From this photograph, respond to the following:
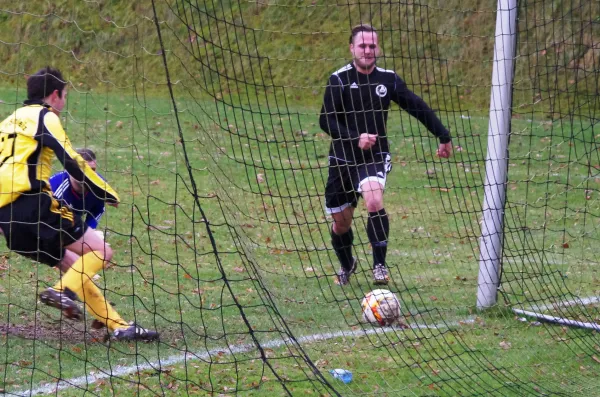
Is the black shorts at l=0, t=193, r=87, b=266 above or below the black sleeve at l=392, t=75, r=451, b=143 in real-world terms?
below

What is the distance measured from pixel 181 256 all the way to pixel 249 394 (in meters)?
3.48

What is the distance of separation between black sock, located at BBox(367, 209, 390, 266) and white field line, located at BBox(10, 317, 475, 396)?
0.93 m

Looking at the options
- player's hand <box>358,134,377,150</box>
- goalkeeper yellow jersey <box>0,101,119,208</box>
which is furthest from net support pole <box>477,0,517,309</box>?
goalkeeper yellow jersey <box>0,101,119,208</box>

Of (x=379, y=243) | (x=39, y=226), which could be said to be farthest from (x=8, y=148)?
(x=379, y=243)

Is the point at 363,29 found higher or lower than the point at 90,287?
higher

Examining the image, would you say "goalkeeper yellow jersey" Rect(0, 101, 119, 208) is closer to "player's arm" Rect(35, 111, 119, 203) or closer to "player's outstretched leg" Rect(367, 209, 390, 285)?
"player's arm" Rect(35, 111, 119, 203)

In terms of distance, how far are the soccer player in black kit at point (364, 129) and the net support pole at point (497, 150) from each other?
0.48 m

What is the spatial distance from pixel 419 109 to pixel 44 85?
2.72m

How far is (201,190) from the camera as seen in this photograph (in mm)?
10906

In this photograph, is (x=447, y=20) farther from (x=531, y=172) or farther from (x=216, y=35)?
(x=531, y=172)

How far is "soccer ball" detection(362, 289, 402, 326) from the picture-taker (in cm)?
594

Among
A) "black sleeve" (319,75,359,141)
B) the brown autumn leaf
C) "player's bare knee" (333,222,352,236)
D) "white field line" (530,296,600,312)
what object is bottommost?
"white field line" (530,296,600,312)

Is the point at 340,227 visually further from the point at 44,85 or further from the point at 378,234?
the point at 44,85

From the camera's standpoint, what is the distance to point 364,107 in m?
6.77
